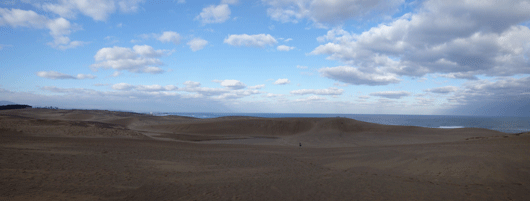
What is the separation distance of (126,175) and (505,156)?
14.4 m

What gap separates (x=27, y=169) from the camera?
802cm

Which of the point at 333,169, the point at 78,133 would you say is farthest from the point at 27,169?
the point at 78,133

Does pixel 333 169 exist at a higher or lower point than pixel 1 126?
lower

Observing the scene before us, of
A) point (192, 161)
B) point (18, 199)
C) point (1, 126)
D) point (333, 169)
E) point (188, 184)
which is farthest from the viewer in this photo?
point (1, 126)

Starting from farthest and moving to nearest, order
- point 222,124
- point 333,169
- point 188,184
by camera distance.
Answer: point 222,124
point 333,169
point 188,184

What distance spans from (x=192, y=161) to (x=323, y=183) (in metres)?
6.37

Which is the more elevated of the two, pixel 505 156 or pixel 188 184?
pixel 505 156

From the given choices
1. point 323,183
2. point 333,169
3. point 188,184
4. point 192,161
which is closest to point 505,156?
point 333,169

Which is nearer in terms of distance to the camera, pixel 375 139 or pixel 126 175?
pixel 126 175

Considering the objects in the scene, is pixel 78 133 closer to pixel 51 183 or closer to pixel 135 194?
pixel 51 183

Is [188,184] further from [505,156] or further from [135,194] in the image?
[505,156]

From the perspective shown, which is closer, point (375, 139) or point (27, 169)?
point (27, 169)

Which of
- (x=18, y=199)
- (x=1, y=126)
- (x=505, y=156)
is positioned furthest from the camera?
(x=1, y=126)

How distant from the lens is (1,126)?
17719 millimetres
